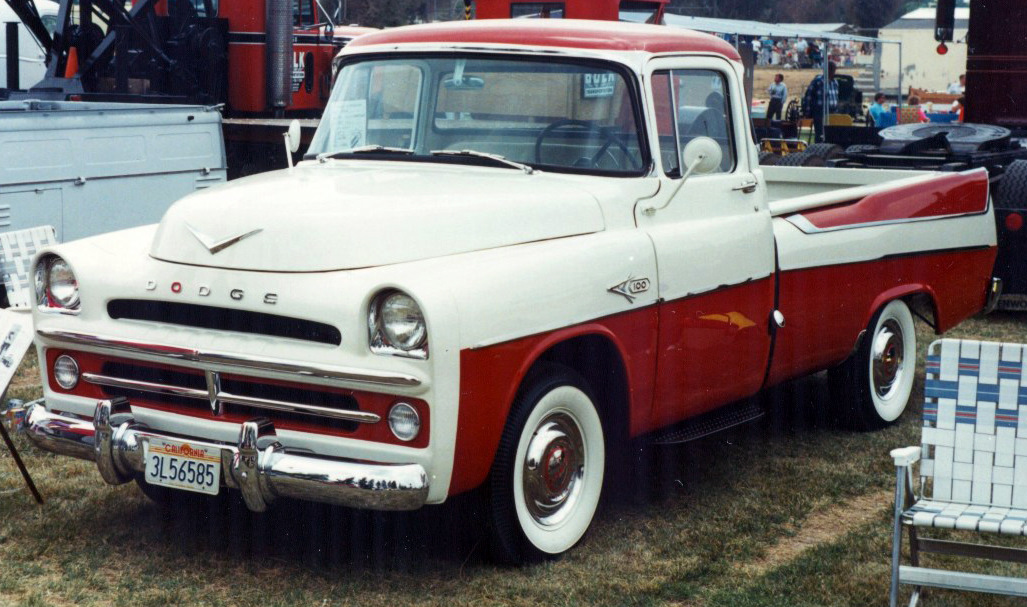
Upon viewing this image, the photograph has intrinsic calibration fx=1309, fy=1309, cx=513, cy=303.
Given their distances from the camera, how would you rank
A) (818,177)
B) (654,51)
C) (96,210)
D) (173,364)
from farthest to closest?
(96,210) < (818,177) < (654,51) < (173,364)

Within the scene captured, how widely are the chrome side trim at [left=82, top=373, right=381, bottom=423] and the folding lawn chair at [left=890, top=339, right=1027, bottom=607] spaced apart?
181 centimetres

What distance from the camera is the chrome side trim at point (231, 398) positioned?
13.6 ft

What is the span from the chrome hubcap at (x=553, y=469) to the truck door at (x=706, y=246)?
0.47 metres

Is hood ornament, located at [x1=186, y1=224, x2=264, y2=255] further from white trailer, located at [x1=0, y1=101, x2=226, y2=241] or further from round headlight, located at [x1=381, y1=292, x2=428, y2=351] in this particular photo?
white trailer, located at [x1=0, y1=101, x2=226, y2=241]

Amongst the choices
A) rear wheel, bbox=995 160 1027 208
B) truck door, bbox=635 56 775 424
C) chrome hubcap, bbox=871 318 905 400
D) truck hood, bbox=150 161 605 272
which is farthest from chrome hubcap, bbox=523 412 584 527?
rear wheel, bbox=995 160 1027 208

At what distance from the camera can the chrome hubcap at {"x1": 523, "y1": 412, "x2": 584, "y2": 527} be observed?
4.57 metres

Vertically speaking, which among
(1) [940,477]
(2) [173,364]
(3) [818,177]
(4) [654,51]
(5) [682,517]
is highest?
(4) [654,51]

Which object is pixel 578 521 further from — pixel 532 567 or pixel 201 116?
pixel 201 116

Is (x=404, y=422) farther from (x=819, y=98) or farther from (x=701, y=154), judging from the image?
(x=819, y=98)

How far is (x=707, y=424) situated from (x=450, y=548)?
4.33ft

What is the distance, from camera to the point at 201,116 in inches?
414

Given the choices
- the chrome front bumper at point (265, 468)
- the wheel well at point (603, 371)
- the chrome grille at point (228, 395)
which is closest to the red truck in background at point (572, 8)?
the wheel well at point (603, 371)

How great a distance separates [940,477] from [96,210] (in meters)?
6.89

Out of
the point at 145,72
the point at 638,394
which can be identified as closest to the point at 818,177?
the point at 638,394
